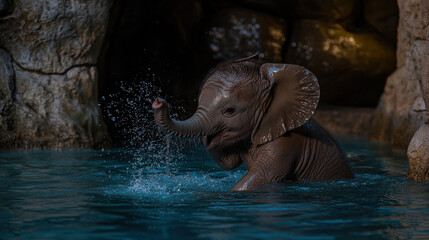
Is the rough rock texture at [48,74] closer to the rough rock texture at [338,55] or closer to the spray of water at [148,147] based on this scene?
the spray of water at [148,147]

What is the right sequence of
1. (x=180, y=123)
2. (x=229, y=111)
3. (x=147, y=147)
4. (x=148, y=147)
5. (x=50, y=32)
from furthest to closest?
(x=147, y=147) < (x=148, y=147) < (x=50, y=32) < (x=229, y=111) < (x=180, y=123)

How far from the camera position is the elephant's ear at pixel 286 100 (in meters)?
5.11

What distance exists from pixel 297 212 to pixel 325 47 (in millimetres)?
11095

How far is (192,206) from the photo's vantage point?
441cm

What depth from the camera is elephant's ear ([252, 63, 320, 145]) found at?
16.8ft

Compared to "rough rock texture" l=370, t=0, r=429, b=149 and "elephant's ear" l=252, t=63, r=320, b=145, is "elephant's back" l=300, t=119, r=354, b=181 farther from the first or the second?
"rough rock texture" l=370, t=0, r=429, b=149

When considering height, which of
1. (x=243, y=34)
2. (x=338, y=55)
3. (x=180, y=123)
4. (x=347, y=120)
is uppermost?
(x=243, y=34)

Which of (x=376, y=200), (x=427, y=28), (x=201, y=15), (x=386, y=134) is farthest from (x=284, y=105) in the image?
(x=201, y=15)

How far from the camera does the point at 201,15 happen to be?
1490 cm

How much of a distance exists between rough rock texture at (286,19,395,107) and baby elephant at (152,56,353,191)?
9867 millimetres

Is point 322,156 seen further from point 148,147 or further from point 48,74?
point 48,74

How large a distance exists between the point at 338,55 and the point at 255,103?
1006cm

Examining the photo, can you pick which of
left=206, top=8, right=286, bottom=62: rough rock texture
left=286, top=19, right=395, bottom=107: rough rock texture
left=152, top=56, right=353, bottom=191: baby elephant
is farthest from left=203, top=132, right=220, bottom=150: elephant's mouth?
left=286, top=19, right=395, bottom=107: rough rock texture

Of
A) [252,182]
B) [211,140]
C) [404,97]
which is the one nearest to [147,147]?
[404,97]
